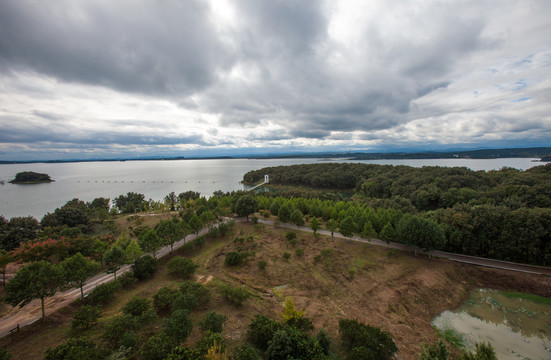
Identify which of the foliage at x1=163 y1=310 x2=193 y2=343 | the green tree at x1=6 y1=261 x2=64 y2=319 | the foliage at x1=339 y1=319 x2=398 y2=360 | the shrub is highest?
the green tree at x1=6 y1=261 x2=64 y2=319

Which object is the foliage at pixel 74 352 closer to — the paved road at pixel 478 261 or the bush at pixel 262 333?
the bush at pixel 262 333

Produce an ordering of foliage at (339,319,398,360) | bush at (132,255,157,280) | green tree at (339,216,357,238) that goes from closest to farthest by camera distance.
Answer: foliage at (339,319,398,360) < bush at (132,255,157,280) < green tree at (339,216,357,238)

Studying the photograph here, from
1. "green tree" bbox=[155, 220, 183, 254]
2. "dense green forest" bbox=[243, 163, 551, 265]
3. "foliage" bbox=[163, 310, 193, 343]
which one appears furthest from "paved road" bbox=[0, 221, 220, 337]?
"dense green forest" bbox=[243, 163, 551, 265]

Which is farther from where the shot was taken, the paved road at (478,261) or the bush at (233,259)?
the bush at (233,259)

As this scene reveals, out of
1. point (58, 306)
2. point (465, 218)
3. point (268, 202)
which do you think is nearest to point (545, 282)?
point (465, 218)

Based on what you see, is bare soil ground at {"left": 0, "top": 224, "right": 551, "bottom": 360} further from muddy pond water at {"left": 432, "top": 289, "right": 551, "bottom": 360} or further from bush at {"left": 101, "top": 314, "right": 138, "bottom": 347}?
bush at {"left": 101, "top": 314, "right": 138, "bottom": 347}

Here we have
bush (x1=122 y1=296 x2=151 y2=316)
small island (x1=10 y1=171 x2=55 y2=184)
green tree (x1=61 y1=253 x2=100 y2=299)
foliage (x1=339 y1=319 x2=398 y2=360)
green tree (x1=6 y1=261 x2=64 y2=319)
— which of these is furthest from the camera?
small island (x1=10 y1=171 x2=55 y2=184)

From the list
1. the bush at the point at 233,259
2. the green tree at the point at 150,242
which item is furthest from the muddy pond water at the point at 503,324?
the green tree at the point at 150,242

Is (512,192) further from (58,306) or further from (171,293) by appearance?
(58,306)
